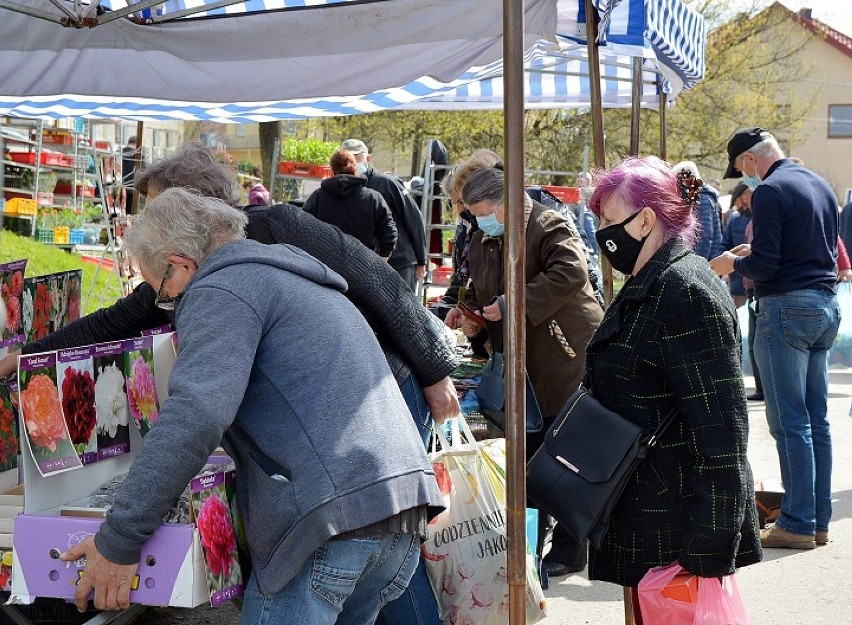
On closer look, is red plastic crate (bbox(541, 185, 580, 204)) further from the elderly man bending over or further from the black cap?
the elderly man bending over

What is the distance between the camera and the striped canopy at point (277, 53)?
4262 millimetres

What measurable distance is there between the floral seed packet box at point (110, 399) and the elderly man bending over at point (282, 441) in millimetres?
582

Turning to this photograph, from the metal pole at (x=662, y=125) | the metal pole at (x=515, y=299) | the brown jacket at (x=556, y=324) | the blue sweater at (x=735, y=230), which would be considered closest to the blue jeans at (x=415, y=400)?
the metal pole at (x=515, y=299)

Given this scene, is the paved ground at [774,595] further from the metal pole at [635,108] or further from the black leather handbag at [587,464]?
the metal pole at [635,108]

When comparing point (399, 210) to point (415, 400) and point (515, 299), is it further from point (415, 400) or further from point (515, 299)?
point (515, 299)

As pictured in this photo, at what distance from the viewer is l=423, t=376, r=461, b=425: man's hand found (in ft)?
9.98

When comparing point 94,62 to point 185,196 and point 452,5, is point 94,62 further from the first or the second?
point 185,196

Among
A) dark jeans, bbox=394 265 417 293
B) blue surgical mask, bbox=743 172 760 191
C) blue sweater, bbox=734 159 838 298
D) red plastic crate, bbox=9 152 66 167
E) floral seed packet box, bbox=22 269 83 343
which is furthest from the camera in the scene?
red plastic crate, bbox=9 152 66 167

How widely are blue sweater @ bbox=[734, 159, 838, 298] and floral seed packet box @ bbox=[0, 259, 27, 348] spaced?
10.7ft

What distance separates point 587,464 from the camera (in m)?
2.70

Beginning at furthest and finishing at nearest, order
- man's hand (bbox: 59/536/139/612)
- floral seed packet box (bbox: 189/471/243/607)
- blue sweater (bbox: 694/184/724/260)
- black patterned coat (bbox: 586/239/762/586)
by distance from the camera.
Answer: blue sweater (bbox: 694/184/724/260)
black patterned coat (bbox: 586/239/762/586)
floral seed packet box (bbox: 189/471/243/607)
man's hand (bbox: 59/536/139/612)

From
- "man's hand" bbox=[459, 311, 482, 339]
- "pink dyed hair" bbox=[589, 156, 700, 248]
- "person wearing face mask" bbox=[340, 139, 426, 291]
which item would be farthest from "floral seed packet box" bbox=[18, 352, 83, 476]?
"person wearing face mask" bbox=[340, 139, 426, 291]

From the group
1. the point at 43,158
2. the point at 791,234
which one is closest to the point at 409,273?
the point at 791,234

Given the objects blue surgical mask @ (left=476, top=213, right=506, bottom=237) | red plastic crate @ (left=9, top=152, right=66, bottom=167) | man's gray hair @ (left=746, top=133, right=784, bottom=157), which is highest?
red plastic crate @ (left=9, top=152, right=66, bottom=167)
